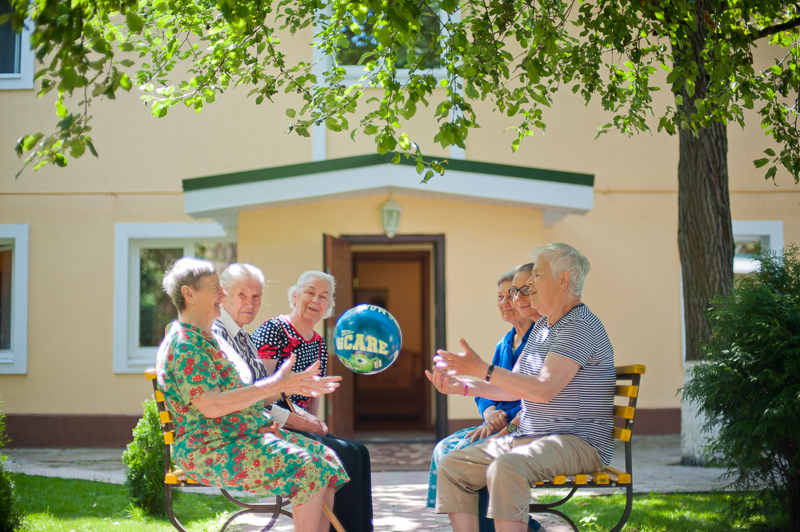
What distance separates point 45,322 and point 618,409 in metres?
7.77

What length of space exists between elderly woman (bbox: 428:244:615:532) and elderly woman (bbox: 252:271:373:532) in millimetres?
588

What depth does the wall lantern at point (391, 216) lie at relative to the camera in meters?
7.60

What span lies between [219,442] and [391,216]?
16.3 ft

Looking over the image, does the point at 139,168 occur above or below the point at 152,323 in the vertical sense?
above

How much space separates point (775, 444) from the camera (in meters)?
3.43

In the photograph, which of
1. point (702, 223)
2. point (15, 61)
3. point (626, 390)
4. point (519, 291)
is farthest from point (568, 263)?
point (15, 61)

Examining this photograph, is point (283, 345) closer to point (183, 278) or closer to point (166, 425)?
point (166, 425)

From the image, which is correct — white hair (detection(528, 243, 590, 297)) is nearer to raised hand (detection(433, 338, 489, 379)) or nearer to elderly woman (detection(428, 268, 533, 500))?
elderly woman (detection(428, 268, 533, 500))

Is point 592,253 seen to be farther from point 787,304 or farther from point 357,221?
point 787,304

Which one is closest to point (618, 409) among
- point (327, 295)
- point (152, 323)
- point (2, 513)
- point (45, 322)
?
point (327, 295)

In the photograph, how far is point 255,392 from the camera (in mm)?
2752

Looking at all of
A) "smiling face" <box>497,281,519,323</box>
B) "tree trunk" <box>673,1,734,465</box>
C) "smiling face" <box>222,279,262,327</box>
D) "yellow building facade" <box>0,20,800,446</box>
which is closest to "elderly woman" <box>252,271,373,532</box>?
"smiling face" <box>222,279,262,327</box>

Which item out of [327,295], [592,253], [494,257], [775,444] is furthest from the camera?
[592,253]

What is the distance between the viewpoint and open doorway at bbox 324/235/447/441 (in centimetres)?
768
